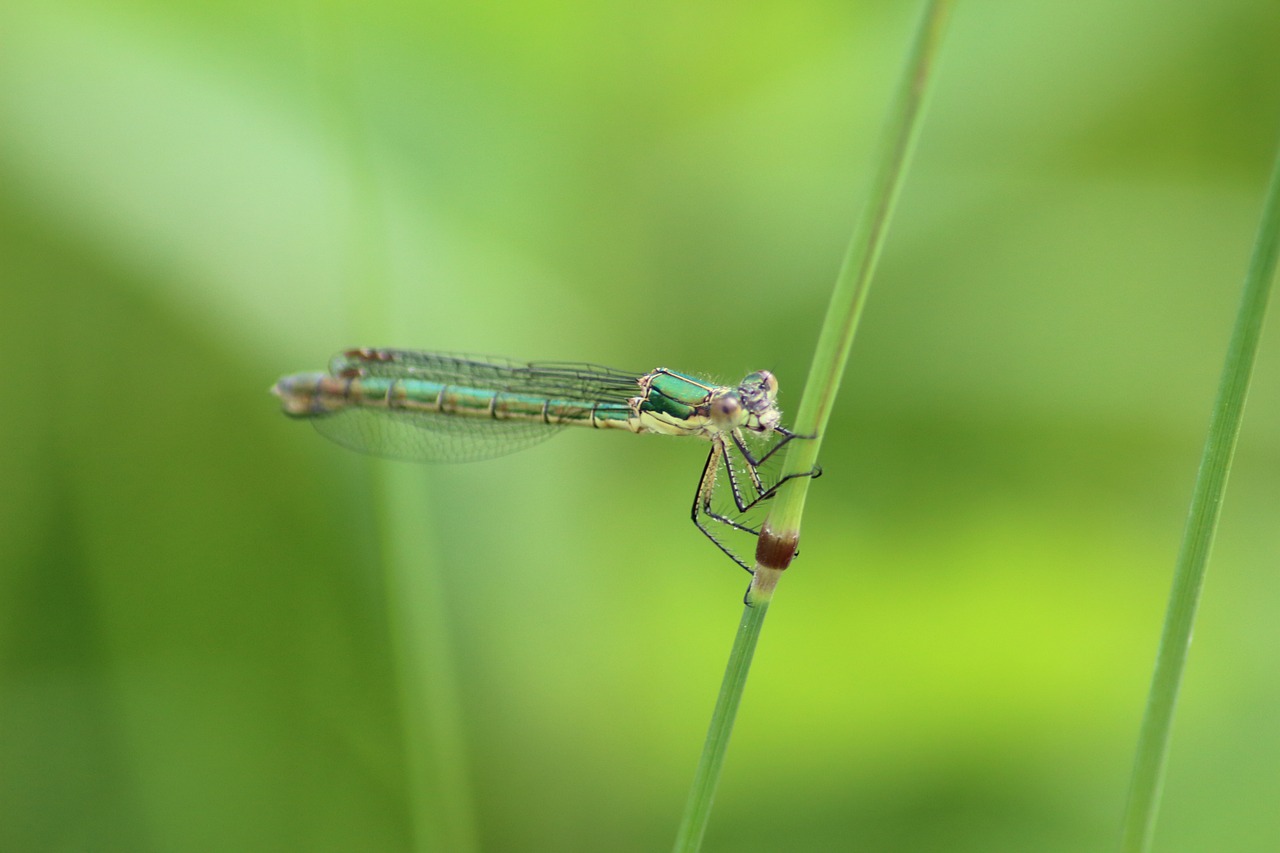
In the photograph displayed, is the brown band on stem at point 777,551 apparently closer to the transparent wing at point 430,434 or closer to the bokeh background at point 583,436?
the bokeh background at point 583,436

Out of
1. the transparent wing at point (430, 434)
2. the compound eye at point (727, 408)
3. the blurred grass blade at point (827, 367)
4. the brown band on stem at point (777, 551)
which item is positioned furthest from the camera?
the transparent wing at point (430, 434)

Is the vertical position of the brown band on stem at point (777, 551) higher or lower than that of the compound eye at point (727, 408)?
lower

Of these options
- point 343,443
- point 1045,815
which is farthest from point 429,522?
point 1045,815

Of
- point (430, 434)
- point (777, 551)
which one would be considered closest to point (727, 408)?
point (777, 551)

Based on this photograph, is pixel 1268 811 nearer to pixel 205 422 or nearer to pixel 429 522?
pixel 429 522

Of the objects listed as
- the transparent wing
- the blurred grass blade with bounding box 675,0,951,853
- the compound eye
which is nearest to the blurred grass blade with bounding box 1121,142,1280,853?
the blurred grass blade with bounding box 675,0,951,853

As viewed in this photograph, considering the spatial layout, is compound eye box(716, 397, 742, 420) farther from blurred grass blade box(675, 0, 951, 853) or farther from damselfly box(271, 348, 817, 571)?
blurred grass blade box(675, 0, 951, 853)

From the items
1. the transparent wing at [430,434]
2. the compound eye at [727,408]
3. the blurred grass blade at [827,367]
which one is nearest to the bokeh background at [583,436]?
the transparent wing at [430,434]

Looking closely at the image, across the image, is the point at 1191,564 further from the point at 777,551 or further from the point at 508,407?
the point at 508,407
